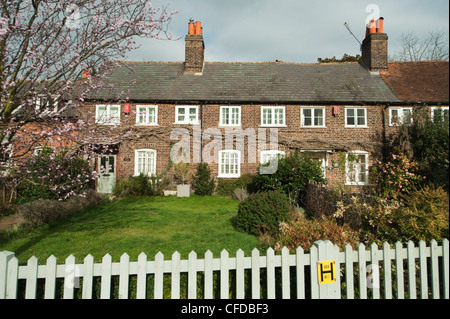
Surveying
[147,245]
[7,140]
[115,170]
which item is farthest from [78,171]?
[7,140]

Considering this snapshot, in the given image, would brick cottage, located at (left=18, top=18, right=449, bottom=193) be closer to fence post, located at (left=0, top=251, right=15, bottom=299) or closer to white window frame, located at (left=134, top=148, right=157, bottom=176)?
white window frame, located at (left=134, top=148, right=157, bottom=176)

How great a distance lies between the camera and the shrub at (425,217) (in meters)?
4.14

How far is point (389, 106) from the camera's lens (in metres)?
16.5

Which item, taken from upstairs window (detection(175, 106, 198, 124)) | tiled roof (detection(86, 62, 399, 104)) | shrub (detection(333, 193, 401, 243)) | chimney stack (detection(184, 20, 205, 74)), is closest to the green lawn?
shrub (detection(333, 193, 401, 243))

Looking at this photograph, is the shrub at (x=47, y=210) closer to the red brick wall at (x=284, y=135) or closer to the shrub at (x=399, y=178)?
the red brick wall at (x=284, y=135)

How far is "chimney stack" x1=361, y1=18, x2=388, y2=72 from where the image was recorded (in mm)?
18038

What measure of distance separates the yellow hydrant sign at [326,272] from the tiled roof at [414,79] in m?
16.8

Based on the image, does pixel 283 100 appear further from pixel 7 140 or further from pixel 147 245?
pixel 7 140

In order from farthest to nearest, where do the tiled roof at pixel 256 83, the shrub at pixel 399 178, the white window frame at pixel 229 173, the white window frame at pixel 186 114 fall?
the white window frame at pixel 186 114 → the tiled roof at pixel 256 83 → the white window frame at pixel 229 173 → the shrub at pixel 399 178

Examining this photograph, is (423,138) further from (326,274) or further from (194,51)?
(194,51)

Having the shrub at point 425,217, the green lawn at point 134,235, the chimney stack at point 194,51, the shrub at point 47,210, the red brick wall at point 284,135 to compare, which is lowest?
the green lawn at point 134,235

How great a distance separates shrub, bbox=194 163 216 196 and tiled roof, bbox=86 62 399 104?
4.26 m

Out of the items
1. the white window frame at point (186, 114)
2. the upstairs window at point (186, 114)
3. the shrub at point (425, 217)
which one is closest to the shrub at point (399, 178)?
the shrub at point (425, 217)
